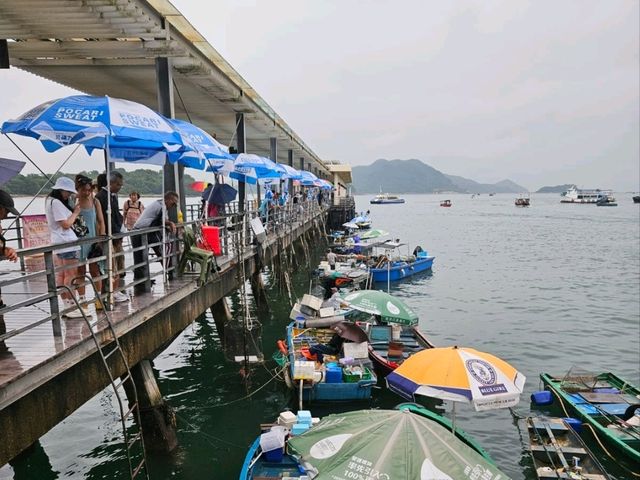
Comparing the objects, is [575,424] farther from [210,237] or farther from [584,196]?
[584,196]

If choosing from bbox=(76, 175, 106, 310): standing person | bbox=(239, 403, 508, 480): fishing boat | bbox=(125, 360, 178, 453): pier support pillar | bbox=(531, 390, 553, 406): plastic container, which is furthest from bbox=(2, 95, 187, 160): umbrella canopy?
bbox=(531, 390, 553, 406): plastic container

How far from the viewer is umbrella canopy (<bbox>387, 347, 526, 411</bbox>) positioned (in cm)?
673

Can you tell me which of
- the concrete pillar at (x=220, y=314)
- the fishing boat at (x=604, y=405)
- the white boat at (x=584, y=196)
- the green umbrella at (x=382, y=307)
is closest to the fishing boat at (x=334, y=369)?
the green umbrella at (x=382, y=307)

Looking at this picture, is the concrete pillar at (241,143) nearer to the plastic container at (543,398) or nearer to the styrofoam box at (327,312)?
the styrofoam box at (327,312)

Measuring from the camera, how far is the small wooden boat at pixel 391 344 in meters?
11.6

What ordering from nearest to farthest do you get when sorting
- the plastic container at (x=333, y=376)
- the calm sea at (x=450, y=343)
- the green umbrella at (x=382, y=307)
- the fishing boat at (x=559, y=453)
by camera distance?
the fishing boat at (x=559, y=453), the calm sea at (x=450, y=343), the plastic container at (x=333, y=376), the green umbrella at (x=382, y=307)

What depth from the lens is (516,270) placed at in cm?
3200

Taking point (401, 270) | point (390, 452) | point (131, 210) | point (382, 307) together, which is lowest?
point (401, 270)

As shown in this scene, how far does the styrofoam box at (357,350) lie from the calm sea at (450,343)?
110 cm

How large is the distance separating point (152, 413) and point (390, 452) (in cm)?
450

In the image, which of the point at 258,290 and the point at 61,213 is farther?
the point at 258,290

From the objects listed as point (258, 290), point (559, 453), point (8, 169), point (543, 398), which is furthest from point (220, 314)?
point (559, 453)

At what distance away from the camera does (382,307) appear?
11656 mm

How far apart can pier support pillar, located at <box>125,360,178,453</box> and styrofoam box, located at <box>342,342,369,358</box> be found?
4629mm
